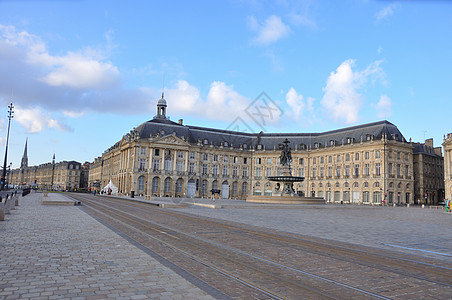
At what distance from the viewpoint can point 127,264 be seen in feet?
25.4

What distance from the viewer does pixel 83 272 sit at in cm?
690

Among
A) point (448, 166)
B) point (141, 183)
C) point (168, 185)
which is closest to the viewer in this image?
point (448, 166)

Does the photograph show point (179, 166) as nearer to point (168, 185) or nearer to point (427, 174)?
point (168, 185)

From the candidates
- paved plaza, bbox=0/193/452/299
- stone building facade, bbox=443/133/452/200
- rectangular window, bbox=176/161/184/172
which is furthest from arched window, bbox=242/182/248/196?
paved plaza, bbox=0/193/452/299

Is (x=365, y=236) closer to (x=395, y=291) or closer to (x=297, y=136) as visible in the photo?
(x=395, y=291)

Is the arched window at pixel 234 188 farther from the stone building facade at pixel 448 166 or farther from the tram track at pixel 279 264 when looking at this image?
the tram track at pixel 279 264

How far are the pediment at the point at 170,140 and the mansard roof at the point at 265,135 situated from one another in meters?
1.31

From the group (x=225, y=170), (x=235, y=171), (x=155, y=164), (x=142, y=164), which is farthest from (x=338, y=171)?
(x=142, y=164)

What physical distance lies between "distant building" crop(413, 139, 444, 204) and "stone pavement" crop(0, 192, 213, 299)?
77.1m

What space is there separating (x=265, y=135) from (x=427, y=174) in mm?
38524

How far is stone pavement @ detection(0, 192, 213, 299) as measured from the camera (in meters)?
5.61

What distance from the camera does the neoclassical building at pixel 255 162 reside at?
6950 cm

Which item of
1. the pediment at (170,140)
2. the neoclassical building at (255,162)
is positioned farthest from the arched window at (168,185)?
the pediment at (170,140)

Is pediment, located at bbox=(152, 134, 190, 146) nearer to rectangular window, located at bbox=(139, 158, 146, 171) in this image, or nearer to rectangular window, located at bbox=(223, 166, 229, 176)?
rectangular window, located at bbox=(139, 158, 146, 171)
